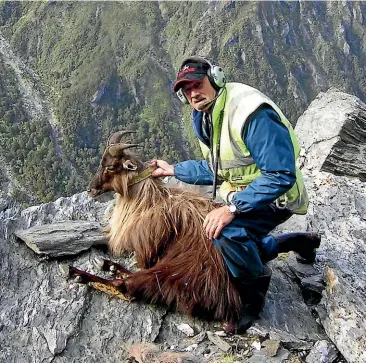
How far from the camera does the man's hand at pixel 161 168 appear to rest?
585 centimetres

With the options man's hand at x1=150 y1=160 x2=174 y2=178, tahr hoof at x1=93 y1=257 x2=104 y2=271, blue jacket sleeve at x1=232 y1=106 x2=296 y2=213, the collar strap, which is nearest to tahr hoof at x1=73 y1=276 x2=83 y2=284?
tahr hoof at x1=93 y1=257 x2=104 y2=271

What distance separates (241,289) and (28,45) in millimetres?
143110

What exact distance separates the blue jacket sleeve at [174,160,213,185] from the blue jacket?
3.95 ft

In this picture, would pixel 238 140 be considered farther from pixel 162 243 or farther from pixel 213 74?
pixel 162 243

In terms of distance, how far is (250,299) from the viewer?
16.8 feet

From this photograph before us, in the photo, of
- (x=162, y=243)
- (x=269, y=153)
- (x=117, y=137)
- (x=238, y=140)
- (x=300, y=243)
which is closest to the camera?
(x=269, y=153)

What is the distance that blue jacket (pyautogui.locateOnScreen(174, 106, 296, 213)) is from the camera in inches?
161

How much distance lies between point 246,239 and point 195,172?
1182mm

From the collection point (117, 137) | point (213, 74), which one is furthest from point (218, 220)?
point (117, 137)

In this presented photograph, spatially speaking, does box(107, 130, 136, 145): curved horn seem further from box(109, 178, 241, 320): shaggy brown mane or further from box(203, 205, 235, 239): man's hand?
box(203, 205, 235, 239): man's hand

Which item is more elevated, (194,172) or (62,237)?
(194,172)

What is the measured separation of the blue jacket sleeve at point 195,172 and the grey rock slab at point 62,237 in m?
1.26

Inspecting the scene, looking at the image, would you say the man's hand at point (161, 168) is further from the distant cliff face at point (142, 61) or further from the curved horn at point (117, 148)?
the distant cliff face at point (142, 61)

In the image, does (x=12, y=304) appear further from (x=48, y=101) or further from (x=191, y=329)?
(x=48, y=101)
